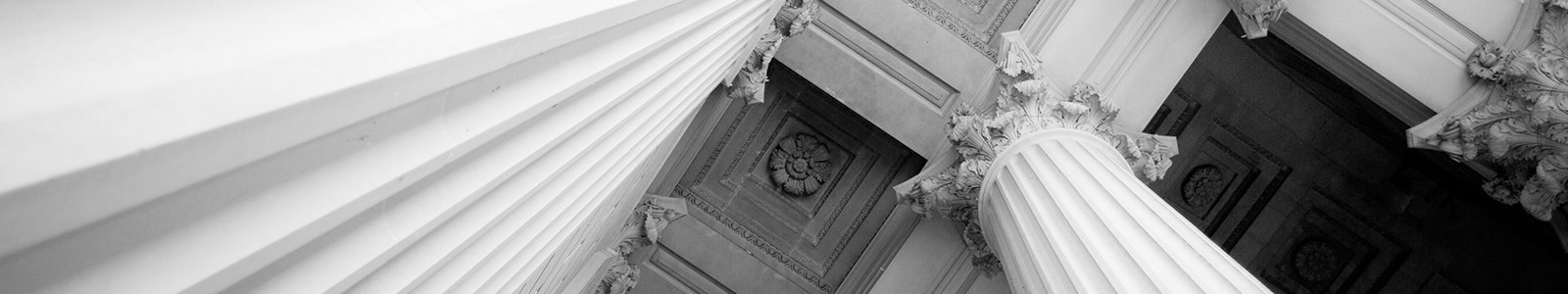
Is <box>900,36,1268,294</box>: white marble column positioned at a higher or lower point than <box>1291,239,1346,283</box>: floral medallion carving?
lower

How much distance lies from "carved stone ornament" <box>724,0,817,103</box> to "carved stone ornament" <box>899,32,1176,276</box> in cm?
108

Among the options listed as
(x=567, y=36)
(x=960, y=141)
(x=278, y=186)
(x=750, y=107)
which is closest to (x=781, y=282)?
(x=750, y=107)

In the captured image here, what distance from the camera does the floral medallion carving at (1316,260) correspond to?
7.75m

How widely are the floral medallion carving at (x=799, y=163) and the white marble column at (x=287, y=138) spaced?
484cm

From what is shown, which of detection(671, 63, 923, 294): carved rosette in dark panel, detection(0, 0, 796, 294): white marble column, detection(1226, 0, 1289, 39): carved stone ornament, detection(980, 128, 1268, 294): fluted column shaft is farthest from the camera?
detection(671, 63, 923, 294): carved rosette in dark panel

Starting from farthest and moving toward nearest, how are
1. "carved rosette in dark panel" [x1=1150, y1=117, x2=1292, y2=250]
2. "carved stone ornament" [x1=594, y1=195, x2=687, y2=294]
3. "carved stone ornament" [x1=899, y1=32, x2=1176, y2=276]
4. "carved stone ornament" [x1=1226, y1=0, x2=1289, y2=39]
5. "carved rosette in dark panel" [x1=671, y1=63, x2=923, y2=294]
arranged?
"carved rosette in dark panel" [x1=1150, y1=117, x2=1292, y2=250] < "carved rosette in dark panel" [x1=671, y1=63, x2=923, y2=294] < "carved stone ornament" [x1=594, y1=195, x2=687, y2=294] < "carved stone ornament" [x1=1226, y1=0, x2=1289, y2=39] < "carved stone ornament" [x1=899, y1=32, x2=1176, y2=276]

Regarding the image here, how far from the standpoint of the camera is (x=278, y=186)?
3.94 feet

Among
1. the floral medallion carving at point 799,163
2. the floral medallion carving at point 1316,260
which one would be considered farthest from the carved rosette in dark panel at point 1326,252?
the floral medallion carving at point 799,163

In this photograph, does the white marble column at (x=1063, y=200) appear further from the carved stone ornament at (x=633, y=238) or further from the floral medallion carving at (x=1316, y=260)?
the floral medallion carving at (x=1316, y=260)

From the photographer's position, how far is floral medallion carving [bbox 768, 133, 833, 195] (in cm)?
701

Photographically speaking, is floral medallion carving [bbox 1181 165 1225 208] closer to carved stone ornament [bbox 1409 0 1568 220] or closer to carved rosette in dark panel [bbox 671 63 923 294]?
carved stone ornament [bbox 1409 0 1568 220]

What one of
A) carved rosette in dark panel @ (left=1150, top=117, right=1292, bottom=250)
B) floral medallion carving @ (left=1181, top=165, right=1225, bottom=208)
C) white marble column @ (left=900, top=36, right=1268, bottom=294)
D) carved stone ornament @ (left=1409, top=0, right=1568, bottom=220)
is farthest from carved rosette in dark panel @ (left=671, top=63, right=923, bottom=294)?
carved stone ornament @ (left=1409, top=0, right=1568, bottom=220)

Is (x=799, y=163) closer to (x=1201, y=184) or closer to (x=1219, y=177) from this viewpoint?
(x=1201, y=184)

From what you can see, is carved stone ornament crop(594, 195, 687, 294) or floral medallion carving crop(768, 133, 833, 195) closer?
carved stone ornament crop(594, 195, 687, 294)
